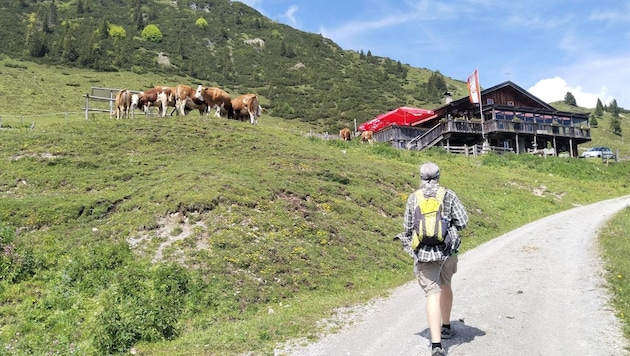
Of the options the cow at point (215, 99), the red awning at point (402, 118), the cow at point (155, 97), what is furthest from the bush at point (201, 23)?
the cow at point (215, 99)

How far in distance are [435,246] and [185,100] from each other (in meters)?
21.9

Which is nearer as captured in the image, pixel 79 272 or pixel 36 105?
pixel 79 272

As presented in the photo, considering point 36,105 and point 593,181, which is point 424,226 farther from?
point 36,105

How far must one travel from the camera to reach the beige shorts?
19.2 feet

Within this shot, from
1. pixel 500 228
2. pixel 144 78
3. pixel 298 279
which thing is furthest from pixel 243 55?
pixel 298 279

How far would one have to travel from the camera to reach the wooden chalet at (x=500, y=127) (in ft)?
152

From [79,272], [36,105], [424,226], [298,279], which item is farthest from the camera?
[36,105]

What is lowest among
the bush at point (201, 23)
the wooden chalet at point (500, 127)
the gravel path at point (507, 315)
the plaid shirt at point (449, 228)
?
the gravel path at point (507, 315)

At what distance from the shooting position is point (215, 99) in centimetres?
2595

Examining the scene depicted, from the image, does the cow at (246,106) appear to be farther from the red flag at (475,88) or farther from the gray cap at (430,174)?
the red flag at (475,88)

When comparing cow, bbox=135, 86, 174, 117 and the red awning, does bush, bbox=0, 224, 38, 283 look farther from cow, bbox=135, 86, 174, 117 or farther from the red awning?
the red awning

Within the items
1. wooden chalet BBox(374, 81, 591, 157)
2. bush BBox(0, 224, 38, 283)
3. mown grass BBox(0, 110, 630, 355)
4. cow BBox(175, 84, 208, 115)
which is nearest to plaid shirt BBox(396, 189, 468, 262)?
mown grass BBox(0, 110, 630, 355)

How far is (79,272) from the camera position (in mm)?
9805

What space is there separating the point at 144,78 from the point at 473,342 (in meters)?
76.5
